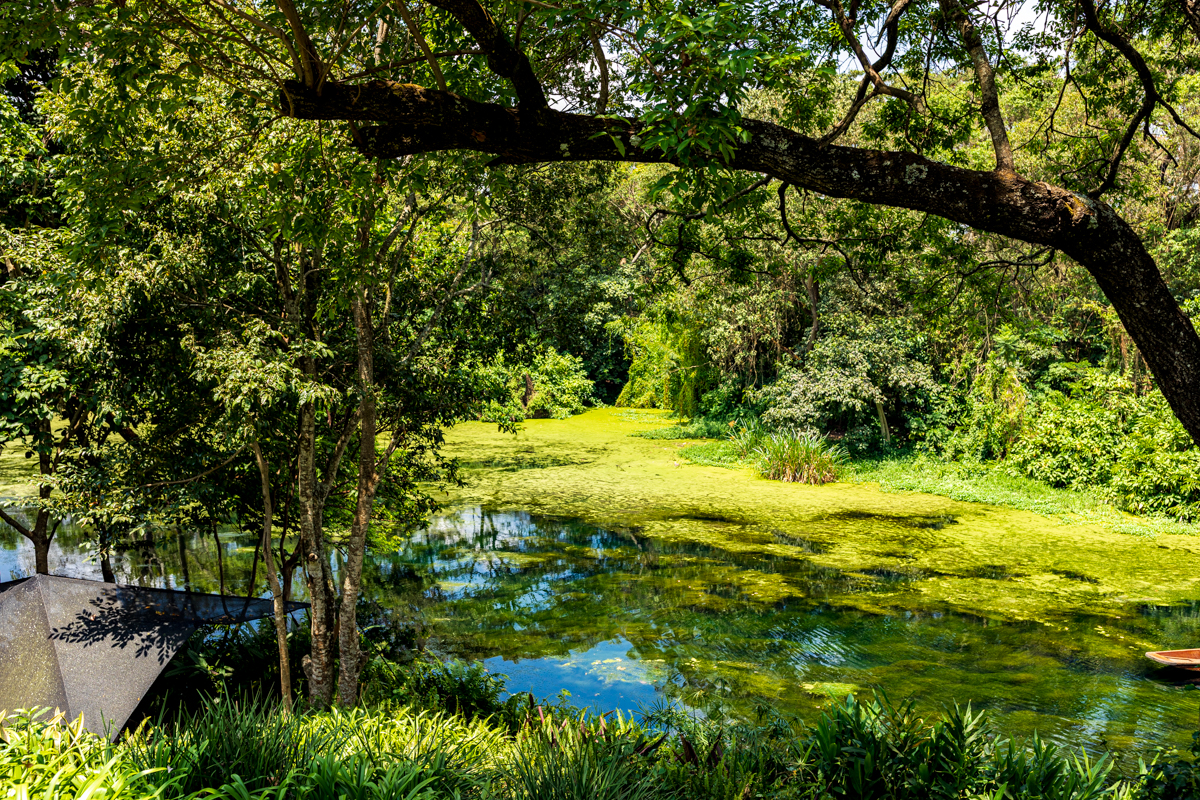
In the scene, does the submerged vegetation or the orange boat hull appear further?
the orange boat hull

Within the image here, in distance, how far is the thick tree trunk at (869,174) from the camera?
256 cm

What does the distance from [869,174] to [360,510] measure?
4.15 m

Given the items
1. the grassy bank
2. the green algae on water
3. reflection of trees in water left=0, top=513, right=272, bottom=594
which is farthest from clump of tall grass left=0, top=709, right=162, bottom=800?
the grassy bank

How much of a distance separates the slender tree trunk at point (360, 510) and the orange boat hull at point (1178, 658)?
6.12m

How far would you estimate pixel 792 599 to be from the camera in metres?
7.82

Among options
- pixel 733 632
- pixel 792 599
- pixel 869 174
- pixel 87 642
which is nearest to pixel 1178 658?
pixel 792 599

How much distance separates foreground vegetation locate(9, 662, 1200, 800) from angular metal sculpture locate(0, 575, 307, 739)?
3.83ft

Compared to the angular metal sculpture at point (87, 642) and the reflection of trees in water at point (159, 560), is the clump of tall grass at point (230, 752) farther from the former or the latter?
the reflection of trees in water at point (159, 560)

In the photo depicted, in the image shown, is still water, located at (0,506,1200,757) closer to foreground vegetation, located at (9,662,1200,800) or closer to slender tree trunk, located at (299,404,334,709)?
slender tree trunk, located at (299,404,334,709)

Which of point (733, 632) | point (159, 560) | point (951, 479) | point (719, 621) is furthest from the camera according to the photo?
point (951, 479)

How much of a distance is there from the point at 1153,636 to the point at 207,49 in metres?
8.34

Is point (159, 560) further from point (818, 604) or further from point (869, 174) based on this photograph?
point (869, 174)

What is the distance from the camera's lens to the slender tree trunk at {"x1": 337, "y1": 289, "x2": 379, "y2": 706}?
194 inches

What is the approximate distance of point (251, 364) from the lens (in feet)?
13.3
